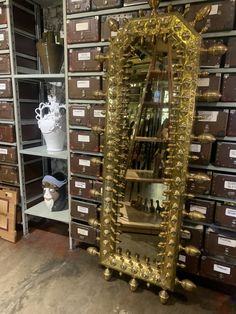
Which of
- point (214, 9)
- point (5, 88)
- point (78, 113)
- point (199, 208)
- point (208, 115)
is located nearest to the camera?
point (214, 9)

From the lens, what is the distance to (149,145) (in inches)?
59.5

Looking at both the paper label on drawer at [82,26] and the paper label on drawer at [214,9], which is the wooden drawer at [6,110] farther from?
the paper label on drawer at [214,9]

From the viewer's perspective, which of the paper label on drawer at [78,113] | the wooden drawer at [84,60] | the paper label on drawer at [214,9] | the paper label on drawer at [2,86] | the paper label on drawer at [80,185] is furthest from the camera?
the paper label on drawer at [2,86]

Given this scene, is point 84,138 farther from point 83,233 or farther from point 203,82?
point 203,82

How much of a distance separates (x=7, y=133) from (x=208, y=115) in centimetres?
154

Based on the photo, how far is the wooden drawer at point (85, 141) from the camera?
1.70 m

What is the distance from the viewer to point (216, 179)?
1.43 meters

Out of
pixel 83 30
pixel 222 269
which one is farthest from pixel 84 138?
pixel 222 269

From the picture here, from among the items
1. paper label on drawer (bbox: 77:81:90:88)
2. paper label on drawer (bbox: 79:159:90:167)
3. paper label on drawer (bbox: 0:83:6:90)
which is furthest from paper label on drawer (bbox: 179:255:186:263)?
paper label on drawer (bbox: 0:83:6:90)

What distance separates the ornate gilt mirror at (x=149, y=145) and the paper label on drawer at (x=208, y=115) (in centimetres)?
16

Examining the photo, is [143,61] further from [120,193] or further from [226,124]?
[120,193]

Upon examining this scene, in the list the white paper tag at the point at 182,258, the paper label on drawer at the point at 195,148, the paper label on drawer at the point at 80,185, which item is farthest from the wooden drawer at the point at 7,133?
the white paper tag at the point at 182,258

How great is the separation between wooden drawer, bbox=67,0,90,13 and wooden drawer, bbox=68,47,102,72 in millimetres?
238

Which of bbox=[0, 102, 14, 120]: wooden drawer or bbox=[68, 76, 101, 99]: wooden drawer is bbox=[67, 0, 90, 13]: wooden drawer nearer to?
bbox=[68, 76, 101, 99]: wooden drawer
